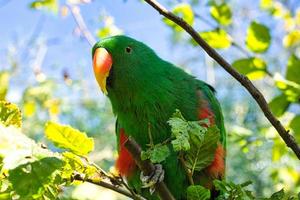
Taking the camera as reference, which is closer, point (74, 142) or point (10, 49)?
point (74, 142)

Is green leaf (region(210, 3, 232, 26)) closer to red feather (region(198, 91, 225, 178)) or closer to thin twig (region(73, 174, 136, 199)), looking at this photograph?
red feather (region(198, 91, 225, 178))

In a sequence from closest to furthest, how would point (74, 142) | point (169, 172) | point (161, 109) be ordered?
point (74, 142), point (169, 172), point (161, 109)

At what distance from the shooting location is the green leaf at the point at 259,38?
66.9 inches

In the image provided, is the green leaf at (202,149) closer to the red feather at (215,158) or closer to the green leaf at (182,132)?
the green leaf at (182,132)

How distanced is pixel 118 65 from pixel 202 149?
972 millimetres

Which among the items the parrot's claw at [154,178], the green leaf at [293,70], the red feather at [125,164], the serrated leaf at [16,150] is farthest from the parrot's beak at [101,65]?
the serrated leaf at [16,150]

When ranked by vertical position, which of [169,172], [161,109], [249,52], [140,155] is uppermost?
[140,155]

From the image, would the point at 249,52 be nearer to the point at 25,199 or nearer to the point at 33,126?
the point at 25,199

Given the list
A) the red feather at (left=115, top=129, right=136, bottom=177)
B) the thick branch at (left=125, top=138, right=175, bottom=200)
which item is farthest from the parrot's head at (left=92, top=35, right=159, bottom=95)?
the thick branch at (left=125, top=138, right=175, bottom=200)

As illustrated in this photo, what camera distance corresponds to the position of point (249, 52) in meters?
1.75

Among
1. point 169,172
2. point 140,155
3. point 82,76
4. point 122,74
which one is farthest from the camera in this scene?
point 82,76

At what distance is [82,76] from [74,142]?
518cm

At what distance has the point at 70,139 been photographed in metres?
0.95

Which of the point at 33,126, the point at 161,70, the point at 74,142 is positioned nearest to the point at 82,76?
the point at 33,126
